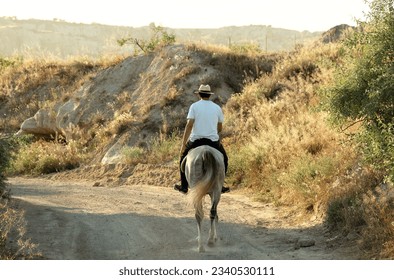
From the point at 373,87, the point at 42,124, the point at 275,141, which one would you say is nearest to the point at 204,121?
the point at 373,87

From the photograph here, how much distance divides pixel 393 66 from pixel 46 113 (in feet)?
81.9

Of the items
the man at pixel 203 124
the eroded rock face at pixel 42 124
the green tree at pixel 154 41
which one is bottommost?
the eroded rock face at pixel 42 124

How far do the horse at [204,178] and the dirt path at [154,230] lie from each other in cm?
64

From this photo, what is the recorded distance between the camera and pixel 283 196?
15344 millimetres

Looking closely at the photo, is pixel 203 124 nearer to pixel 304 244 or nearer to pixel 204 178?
pixel 204 178

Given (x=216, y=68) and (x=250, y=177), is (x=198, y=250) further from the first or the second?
(x=216, y=68)

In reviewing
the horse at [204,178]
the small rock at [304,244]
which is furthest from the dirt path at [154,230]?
the horse at [204,178]

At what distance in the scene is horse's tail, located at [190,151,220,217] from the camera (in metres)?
10.8

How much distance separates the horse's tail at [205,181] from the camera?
35.5ft

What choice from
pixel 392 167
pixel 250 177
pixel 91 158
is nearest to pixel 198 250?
pixel 392 167

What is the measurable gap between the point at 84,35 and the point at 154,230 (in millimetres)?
110274

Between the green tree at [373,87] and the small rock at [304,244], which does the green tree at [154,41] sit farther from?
the small rock at [304,244]

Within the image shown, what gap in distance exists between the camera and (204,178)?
35.9 ft

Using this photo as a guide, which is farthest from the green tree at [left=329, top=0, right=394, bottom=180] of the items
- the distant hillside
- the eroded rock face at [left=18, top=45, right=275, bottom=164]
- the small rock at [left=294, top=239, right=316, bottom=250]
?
the distant hillside
